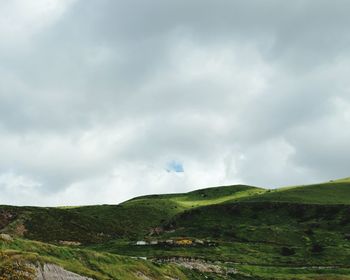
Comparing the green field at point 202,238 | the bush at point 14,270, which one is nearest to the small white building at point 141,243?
the green field at point 202,238

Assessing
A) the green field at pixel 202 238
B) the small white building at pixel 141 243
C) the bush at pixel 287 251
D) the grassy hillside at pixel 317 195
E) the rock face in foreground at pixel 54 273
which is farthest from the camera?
the grassy hillside at pixel 317 195

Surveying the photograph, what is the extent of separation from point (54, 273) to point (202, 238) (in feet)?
256

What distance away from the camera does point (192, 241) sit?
110 metres

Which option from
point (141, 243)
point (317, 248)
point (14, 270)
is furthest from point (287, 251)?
point (14, 270)

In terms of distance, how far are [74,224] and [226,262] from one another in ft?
218

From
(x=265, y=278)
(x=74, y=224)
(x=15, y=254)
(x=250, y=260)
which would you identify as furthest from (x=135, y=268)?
(x=74, y=224)

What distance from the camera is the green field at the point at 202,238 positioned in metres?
62.3

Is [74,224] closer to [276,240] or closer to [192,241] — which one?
[192,241]

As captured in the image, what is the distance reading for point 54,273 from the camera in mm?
51562

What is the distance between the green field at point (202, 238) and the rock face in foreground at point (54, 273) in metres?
1.14

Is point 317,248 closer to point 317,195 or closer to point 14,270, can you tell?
point 317,195

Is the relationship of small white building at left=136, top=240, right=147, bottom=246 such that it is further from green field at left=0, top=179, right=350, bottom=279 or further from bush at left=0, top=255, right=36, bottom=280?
bush at left=0, top=255, right=36, bottom=280

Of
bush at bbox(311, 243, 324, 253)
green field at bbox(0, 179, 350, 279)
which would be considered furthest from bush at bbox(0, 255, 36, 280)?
bush at bbox(311, 243, 324, 253)

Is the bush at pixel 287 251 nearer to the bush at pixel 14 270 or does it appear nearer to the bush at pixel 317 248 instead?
the bush at pixel 317 248
